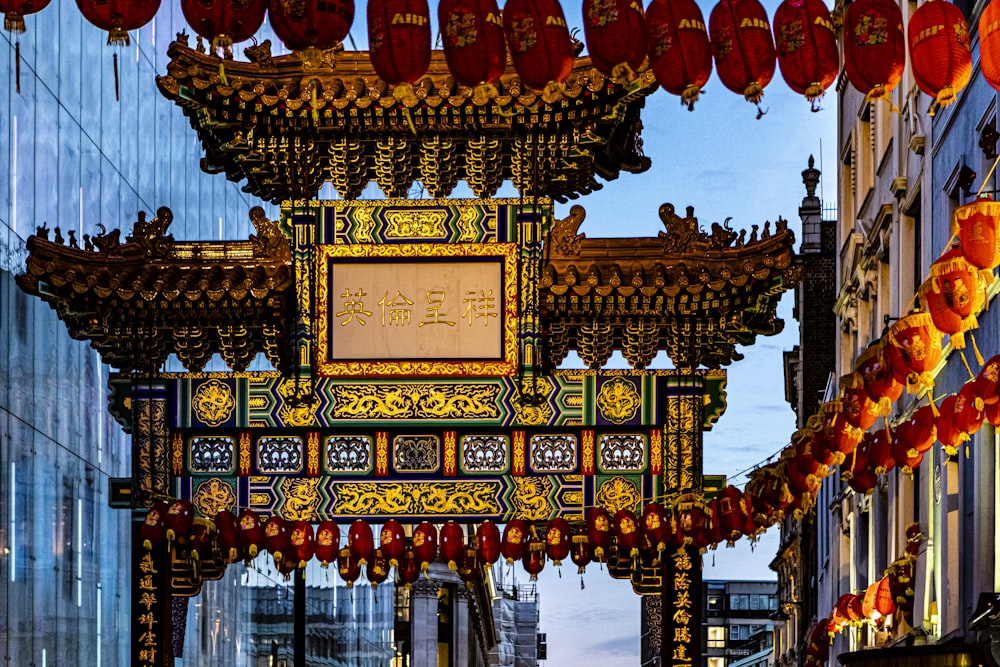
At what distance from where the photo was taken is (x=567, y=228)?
19.8m

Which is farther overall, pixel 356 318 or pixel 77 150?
pixel 77 150

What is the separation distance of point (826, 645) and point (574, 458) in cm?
1302

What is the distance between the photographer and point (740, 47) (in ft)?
43.1

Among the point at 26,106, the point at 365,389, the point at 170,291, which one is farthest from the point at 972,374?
the point at 26,106

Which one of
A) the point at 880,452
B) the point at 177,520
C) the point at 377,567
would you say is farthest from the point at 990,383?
the point at 177,520

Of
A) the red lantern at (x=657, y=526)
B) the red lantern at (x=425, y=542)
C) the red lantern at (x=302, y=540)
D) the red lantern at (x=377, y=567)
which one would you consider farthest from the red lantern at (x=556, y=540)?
the red lantern at (x=302, y=540)

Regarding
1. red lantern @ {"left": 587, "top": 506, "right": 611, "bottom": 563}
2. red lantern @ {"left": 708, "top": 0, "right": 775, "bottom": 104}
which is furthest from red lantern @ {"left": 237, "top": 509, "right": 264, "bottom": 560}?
red lantern @ {"left": 708, "top": 0, "right": 775, "bottom": 104}

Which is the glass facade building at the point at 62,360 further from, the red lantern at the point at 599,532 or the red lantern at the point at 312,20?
the red lantern at the point at 599,532

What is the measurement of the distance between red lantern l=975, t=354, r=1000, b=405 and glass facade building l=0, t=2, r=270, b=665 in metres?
8.86

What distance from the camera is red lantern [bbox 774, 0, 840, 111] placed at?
13266mm

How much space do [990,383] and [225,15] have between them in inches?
273

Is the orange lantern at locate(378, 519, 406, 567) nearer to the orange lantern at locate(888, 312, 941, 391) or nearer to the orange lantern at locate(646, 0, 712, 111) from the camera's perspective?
the orange lantern at locate(888, 312, 941, 391)

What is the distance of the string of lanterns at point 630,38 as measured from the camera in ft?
40.1

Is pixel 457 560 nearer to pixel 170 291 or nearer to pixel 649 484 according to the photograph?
pixel 649 484
